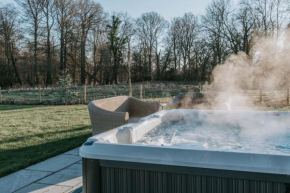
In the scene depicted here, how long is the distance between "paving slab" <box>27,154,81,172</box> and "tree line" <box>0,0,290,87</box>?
13058mm

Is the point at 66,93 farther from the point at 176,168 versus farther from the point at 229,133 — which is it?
the point at 176,168

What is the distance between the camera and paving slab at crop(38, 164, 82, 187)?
89.3 inches

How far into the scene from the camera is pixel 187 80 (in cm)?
1931

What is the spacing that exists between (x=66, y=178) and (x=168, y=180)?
116 centimetres

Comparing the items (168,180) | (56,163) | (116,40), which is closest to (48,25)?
(116,40)

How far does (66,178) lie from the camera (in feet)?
7.79

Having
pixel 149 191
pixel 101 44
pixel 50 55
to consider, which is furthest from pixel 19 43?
pixel 149 191

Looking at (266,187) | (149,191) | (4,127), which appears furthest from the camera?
(4,127)

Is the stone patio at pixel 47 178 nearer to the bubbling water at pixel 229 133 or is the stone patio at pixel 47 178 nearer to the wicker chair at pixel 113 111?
the wicker chair at pixel 113 111

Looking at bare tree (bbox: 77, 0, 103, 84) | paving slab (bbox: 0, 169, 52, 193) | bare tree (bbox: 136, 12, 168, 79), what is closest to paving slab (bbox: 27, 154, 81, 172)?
paving slab (bbox: 0, 169, 52, 193)

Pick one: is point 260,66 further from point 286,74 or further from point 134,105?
point 134,105

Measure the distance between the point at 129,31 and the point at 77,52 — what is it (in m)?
4.23

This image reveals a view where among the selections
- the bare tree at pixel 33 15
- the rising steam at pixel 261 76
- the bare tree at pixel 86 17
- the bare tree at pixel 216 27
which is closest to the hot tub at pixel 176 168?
the rising steam at pixel 261 76

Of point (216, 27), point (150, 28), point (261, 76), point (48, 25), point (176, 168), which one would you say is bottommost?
point (176, 168)
